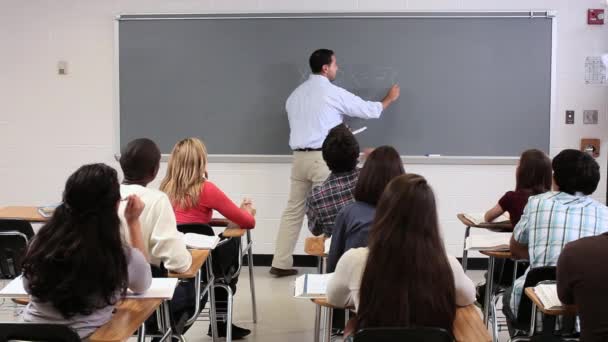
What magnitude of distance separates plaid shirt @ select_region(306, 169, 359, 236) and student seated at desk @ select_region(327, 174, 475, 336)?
148 centimetres

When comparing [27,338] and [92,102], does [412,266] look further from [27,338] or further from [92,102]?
[92,102]

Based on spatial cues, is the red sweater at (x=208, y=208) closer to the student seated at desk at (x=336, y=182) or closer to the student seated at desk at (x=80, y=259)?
the student seated at desk at (x=336, y=182)

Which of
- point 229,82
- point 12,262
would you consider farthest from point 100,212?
point 229,82

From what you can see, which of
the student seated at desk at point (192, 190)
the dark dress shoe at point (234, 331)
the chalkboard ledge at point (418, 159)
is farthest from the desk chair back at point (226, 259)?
the chalkboard ledge at point (418, 159)

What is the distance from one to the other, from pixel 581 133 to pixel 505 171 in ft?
2.10

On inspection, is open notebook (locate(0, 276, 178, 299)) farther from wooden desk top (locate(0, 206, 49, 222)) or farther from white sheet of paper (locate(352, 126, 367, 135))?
white sheet of paper (locate(352, 126, 367, 135))

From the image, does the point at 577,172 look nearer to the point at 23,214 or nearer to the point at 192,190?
the point at 192,190

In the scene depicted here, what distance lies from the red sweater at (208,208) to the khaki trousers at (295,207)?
1790mm

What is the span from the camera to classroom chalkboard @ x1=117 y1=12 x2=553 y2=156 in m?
5.80

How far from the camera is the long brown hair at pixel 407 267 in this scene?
221 centimetres

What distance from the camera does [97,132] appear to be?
611cm

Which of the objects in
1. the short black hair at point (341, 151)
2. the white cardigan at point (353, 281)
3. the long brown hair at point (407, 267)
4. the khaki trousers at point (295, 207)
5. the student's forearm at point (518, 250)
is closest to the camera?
the long brown hair at point (407, 267)

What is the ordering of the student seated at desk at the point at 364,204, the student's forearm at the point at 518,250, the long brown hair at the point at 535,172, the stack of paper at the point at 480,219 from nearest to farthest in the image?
1. the student seated at desk at the point at 364,204
2. the student's forearm at the point at 518,250
3. the long brown hair at the point at 535,172
4. the stack of paper at the point at 480,219

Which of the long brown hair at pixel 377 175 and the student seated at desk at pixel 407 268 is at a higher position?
the long brown hair at pixel 377 175
